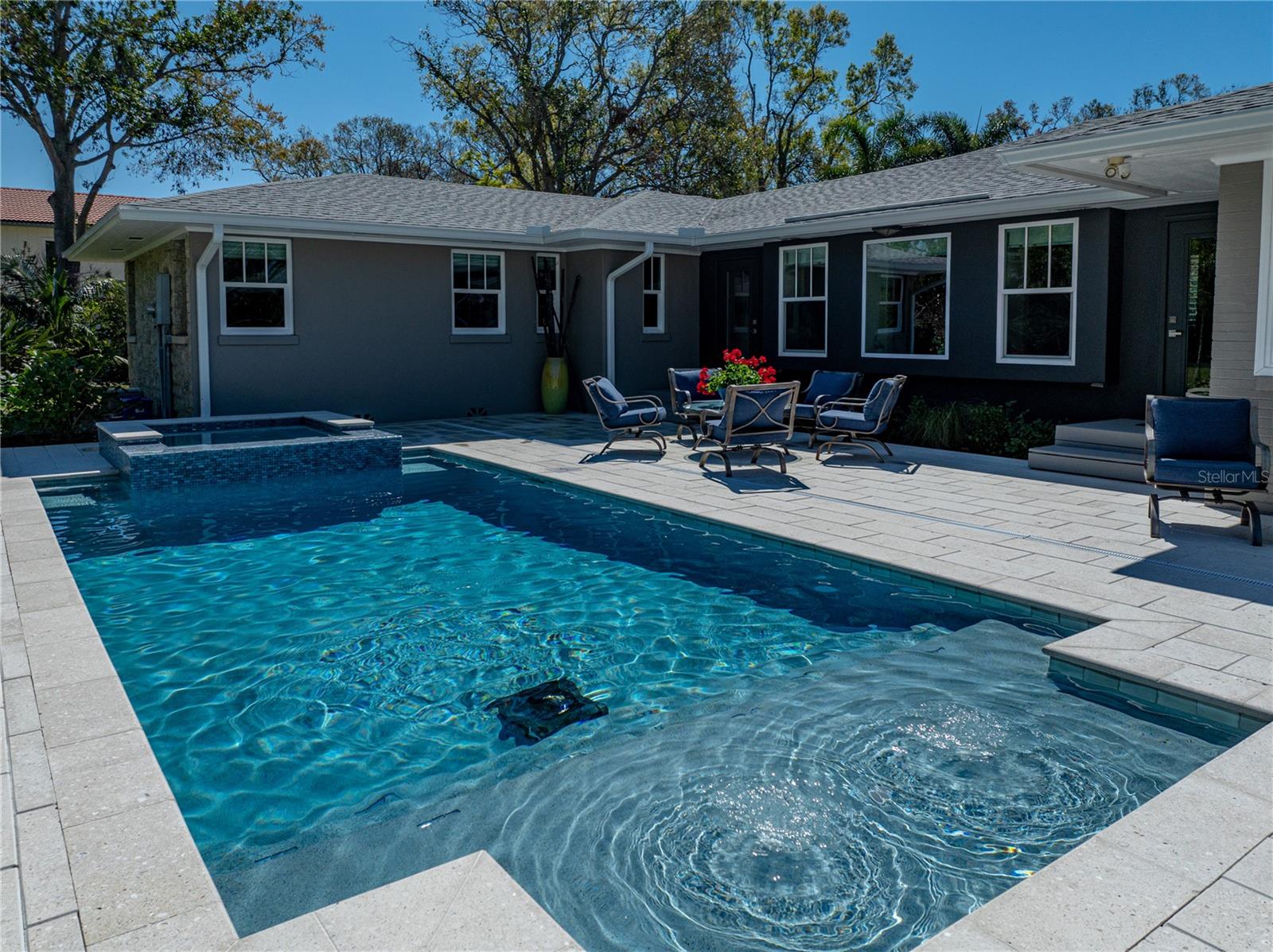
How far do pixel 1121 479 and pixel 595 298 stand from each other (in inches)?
316

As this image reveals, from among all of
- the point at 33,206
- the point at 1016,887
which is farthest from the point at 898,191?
the point at 33,206

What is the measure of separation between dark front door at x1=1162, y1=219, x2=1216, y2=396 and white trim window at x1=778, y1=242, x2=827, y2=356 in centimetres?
433

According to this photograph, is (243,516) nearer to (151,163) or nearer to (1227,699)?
(1227,699)

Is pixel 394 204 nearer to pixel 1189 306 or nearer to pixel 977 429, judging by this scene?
pixel 977 429

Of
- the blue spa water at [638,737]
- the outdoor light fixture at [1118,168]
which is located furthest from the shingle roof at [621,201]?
the blue spa water at [638,737]

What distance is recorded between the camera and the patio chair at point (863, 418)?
953 cm

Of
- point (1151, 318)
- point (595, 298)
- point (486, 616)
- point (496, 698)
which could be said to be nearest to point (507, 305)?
point (595, 298)

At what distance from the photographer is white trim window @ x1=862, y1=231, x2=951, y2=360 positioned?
1119cm

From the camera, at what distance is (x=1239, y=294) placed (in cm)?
716

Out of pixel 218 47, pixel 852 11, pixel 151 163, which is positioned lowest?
pixel 151 163

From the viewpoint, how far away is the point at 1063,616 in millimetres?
4652

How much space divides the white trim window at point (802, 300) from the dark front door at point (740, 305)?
680 mm

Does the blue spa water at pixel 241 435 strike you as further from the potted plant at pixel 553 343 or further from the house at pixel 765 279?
the potted plant at pixel 553 343

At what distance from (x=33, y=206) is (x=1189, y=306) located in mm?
34668
